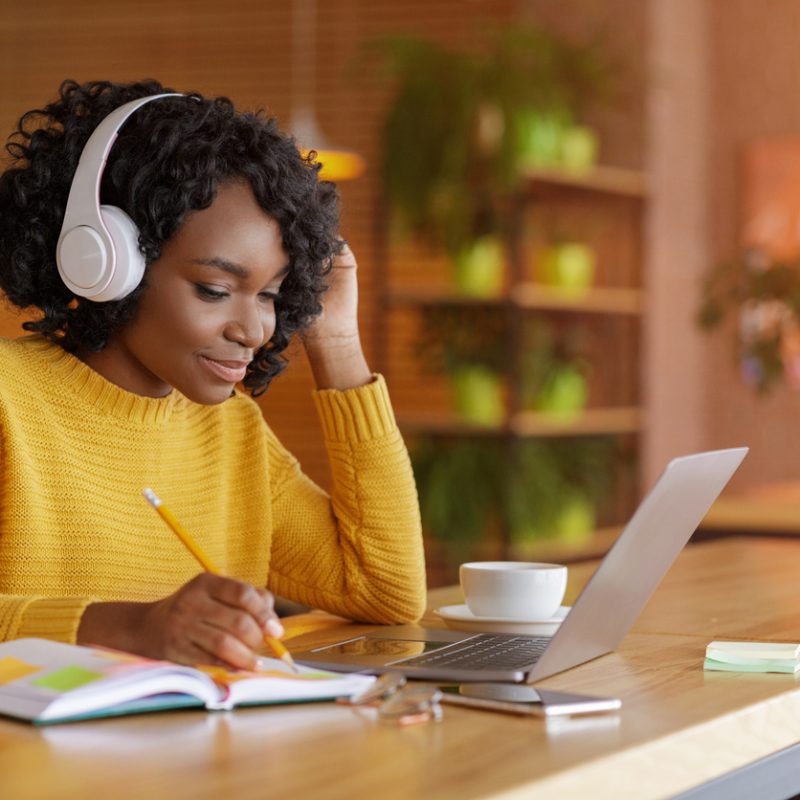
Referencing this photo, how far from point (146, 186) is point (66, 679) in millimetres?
580

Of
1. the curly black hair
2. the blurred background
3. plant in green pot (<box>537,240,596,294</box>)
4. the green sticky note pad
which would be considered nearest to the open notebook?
the green sticky note pad

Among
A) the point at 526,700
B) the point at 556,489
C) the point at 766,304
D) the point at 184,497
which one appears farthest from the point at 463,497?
the point at 526,700

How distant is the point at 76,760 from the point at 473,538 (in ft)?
11.8

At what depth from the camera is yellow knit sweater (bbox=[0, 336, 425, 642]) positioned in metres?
1.42

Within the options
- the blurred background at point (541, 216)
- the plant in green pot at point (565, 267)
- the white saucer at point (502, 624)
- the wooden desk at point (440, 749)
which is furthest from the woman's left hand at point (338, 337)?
the plant in green pot at point (565, 267)

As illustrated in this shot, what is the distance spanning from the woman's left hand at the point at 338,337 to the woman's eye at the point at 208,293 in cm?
24

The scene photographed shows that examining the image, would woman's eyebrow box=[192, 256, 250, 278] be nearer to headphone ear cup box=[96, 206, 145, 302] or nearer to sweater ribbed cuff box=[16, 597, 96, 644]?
headphone ear cup box=[96, 206, 145, 302]

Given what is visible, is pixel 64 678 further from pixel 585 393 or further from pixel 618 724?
pixel 585 393

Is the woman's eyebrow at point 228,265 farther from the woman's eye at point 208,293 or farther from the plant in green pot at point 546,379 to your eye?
the plant in green pot at point 546,379

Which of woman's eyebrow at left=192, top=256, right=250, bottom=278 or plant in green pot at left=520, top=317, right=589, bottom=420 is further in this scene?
plant in green pot at left=520, top=317, right=589, bottom=420

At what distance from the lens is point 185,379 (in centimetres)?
143

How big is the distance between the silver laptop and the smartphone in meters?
0.04

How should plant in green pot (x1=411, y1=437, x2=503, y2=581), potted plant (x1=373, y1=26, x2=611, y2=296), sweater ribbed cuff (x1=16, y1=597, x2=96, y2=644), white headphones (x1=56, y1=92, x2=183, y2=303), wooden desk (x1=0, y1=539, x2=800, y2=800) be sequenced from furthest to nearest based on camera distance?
1. plant in green pot (x1=411, y1=437, x2=503, y2=581)
2. potted plant (x1=373, y1=26, x2=611, y2=296)
3. white headphones (x1=56, y1=92, x2=183, y2=303)
4. sweater ribbed cuff (x1=16, y1=597, x2=96, y2=644)
5. wooden desk (x1=0, y1=539, x2=800, y2=800)

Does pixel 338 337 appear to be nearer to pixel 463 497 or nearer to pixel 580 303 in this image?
pixel 463 497
